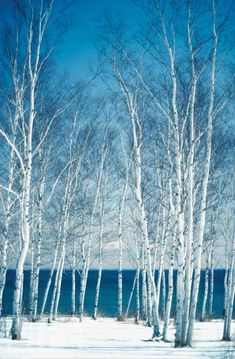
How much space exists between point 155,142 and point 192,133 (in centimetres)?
289

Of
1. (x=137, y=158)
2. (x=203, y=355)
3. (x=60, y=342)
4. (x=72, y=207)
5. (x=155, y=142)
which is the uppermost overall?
→ (x=155, y=142)

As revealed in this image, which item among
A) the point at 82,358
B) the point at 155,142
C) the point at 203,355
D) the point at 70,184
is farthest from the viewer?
the point at 70,184

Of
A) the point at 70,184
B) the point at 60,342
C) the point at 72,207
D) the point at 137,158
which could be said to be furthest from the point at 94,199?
the point at 60,342

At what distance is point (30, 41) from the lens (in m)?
9.20

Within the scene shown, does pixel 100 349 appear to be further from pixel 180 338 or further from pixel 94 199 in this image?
pixel 94 199

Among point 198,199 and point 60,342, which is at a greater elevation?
point 198,199

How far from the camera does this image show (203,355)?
7.21 metres

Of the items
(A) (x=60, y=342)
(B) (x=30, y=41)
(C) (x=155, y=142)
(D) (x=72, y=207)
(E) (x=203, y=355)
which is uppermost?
(B) (x=30, y=41)

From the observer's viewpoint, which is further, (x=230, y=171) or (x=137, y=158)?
(x=230, y=171)

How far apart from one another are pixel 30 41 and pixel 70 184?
7.09 metres

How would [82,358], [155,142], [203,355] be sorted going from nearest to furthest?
[82,358] < [203,355] < [155,142]

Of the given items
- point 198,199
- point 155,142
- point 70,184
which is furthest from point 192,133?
point 70,184

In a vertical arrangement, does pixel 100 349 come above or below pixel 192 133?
below

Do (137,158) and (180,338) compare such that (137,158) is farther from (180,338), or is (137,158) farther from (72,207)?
(72,207)
